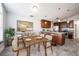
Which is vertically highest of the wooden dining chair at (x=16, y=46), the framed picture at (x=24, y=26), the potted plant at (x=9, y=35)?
the framed picture at (x=24, y=26)

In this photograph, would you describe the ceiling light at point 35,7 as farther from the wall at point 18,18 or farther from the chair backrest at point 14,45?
the chair backrest at point 14,45

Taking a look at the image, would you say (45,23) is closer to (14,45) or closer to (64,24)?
(64,24)

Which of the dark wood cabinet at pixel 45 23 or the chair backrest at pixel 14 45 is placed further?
the dark wood cabinet at pixel 45 23

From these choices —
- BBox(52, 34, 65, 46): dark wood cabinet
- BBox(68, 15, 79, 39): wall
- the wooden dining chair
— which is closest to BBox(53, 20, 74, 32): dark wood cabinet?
BBox(68, 15, 79, 39): wall

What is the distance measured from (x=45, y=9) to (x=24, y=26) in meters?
0.59

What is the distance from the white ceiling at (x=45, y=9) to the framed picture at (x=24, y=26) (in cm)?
19

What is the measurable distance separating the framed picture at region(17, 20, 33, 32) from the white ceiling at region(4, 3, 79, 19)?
190 mm

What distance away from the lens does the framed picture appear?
2.10m

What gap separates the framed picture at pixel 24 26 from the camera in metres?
2.10

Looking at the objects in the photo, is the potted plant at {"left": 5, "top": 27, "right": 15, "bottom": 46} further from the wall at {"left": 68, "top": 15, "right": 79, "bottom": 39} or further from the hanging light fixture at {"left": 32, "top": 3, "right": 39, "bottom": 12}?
the wall at {"left": 68, "top": 15, "right": 79, "bottom": 39}

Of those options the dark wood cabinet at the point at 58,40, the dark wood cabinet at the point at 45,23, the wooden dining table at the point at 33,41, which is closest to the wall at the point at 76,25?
the dark wood cabinet at the point at 58,40

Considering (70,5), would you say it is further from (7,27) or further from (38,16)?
(7,27)

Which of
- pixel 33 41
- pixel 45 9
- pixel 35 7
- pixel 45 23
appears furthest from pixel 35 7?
pixel 33 41

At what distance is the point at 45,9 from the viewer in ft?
6.78
